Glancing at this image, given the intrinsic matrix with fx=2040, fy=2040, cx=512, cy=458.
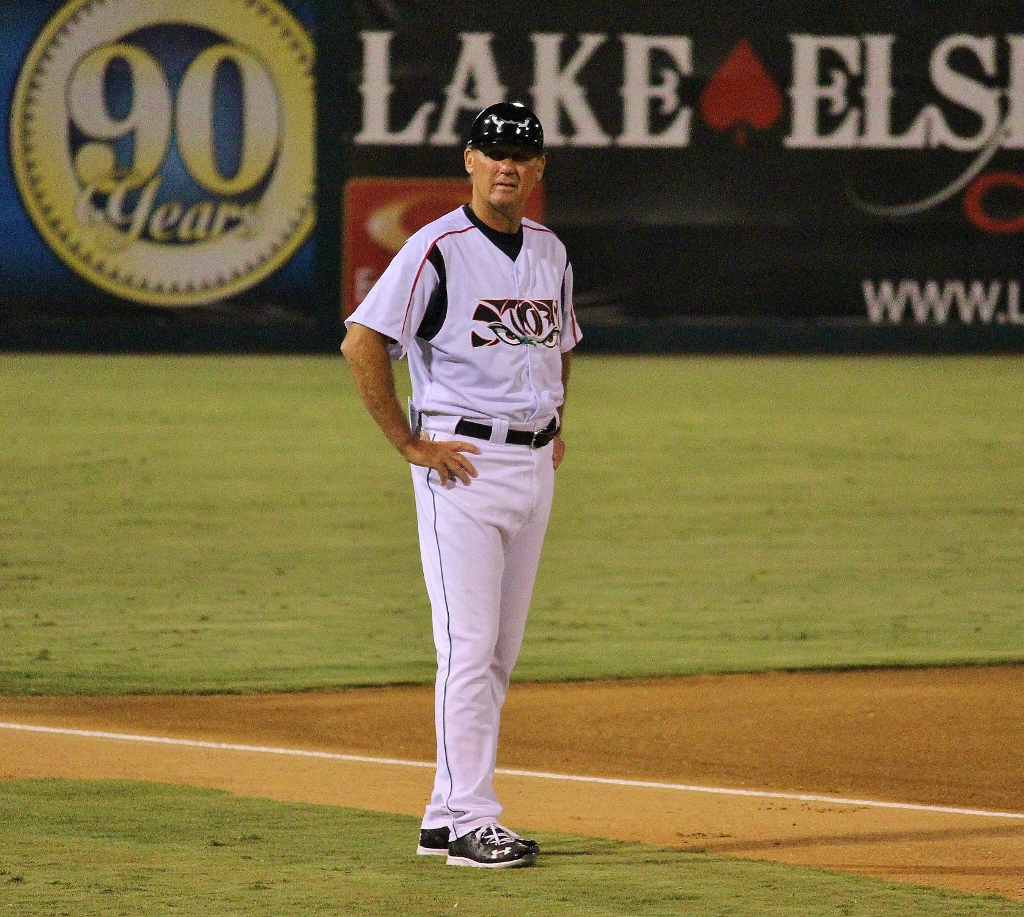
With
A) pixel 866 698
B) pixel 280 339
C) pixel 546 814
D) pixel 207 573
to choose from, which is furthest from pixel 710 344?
pixel 546 814

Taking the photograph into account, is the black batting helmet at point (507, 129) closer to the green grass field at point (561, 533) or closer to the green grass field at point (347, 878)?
the green grass field at point (347, 878)

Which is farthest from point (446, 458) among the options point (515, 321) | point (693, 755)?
point (693, 755)

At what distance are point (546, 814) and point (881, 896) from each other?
116cm

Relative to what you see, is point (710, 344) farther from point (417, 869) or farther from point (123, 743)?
point (417, 869)

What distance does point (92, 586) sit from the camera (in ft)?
31.5

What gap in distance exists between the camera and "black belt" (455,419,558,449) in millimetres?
4480

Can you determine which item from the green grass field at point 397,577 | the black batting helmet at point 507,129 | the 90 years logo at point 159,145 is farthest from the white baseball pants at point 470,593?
the 90 years logo at point 159,145

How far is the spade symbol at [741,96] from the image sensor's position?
21.4 m

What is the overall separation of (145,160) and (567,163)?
433 cm

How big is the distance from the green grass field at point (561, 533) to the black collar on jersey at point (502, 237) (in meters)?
3.26

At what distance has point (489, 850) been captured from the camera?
176 inches

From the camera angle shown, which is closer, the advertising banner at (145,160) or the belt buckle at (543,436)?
the belt buckle at (543,436)

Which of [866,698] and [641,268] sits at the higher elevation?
[641,268]

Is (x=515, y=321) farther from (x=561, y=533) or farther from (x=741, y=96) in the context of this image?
(x=741, y=96)
